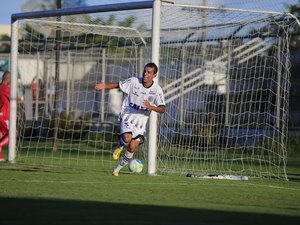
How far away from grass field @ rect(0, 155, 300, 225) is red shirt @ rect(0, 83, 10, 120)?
178 inches

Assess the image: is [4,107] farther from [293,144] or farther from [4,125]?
[293,144]

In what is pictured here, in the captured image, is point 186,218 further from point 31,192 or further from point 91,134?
point 91,134

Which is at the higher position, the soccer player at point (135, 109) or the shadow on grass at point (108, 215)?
the soccer player at point (135, 109)

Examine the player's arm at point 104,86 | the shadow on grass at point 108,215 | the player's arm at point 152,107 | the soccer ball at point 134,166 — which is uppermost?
the player's arm at point 104,86

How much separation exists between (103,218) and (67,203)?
1.41 m

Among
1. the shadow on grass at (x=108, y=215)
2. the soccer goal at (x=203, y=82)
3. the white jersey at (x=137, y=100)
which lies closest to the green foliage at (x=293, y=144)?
the soccer goal at (x=203, y=82)

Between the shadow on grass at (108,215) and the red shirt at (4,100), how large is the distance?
965 centimetres

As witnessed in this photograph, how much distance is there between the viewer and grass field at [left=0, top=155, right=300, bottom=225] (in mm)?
9008

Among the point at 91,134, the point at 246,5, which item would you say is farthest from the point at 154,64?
the point at 91,134

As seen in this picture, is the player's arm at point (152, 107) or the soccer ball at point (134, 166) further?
the soccer ball at point (134, 166)

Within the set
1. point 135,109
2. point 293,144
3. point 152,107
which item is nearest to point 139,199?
point 152,107

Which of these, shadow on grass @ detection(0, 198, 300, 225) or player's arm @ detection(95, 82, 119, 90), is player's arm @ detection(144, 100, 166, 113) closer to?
player's arm @ detection(95, 82, 119, 90)

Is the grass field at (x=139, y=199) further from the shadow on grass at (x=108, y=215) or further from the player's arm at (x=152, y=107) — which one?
the player's arm at (x=152, y=107)

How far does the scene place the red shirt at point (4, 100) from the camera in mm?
19812
